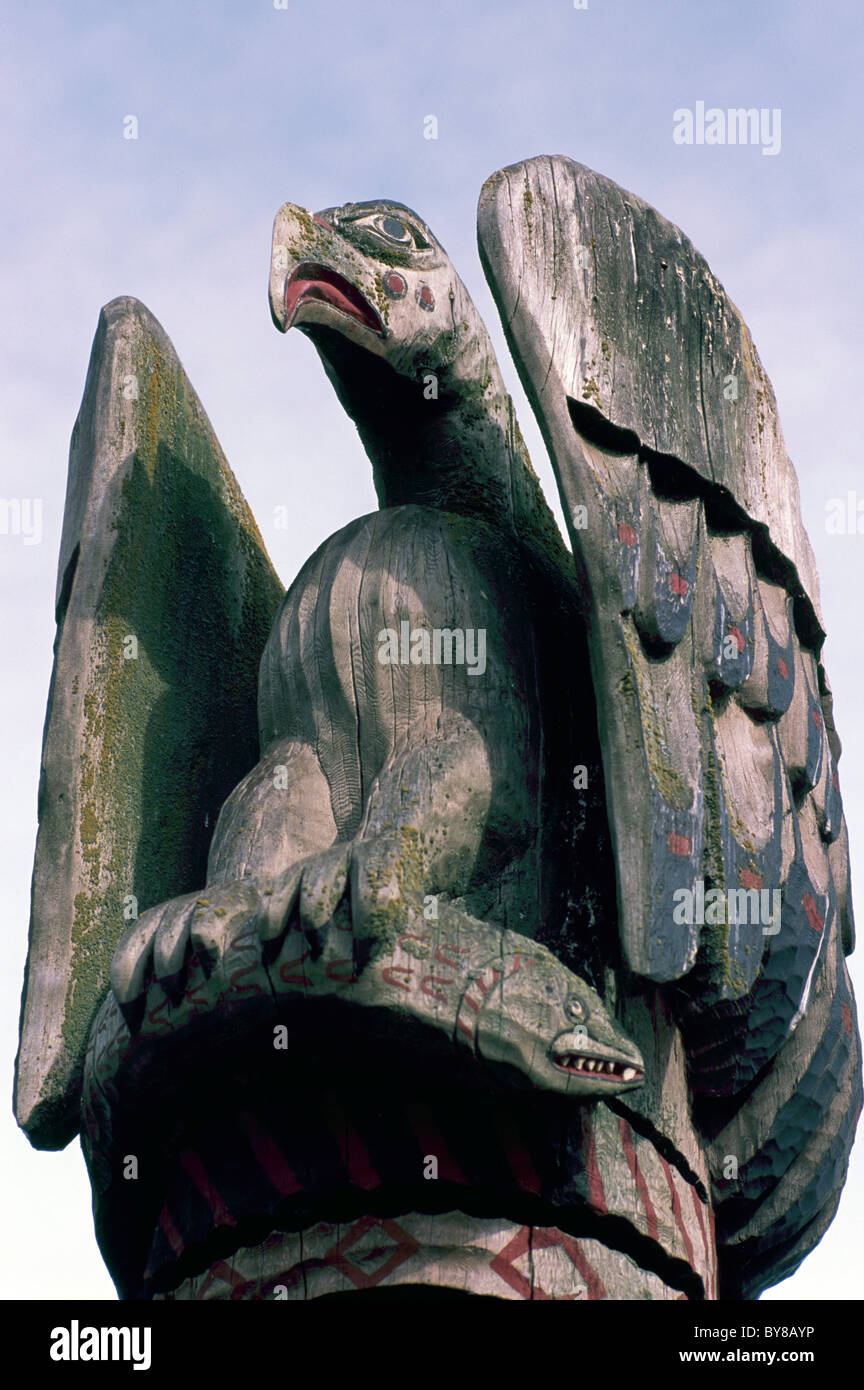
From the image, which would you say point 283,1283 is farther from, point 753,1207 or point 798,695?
point 798,695

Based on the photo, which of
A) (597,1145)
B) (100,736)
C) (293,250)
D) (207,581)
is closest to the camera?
(597,1145)

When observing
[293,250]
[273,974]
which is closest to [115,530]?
[293,250]

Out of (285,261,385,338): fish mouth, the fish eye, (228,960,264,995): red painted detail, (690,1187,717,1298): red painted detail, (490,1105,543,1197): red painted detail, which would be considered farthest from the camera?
the fish eye

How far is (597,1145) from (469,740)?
97 centimetres

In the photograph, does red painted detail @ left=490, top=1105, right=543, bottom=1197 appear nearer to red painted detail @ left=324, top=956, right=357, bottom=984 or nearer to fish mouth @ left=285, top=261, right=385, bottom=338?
red painted detail @ left=324, top=956, right=357, bottom=984

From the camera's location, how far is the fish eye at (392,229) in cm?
543

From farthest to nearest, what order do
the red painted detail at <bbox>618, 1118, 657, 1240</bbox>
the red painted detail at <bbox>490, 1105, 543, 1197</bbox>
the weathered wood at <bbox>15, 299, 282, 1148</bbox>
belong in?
the weathered wood at <bbox>15, 299, 282, 1148</bbox>, the red painted detail at <bbox>618, 1118, 657, 1240</bbox>, the red painted detail at <bbox>490, 1105, 543, 1197</bbox>

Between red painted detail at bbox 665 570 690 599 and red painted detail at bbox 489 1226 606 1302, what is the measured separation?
1.43 m

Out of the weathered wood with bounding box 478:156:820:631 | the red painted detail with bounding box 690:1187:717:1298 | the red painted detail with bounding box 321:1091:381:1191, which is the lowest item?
the red painted detail with bounding box 690:1187:717:1298

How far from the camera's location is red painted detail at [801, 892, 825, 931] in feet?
16.5

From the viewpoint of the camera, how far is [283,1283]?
15.0 feet

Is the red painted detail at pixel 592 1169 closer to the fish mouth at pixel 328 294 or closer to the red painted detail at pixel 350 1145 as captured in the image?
the red painted detail at pixel 350 1145

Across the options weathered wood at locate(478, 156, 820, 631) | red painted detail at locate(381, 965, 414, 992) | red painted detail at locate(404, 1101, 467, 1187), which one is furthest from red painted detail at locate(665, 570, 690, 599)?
red painted detail at locate(404, 1101, 467, 1187)

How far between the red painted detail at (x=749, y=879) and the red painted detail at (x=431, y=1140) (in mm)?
865
